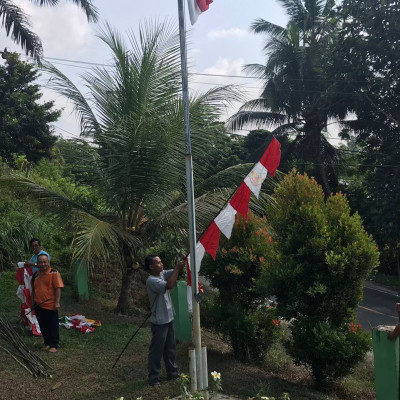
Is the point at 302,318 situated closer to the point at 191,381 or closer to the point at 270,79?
the point at 191,381

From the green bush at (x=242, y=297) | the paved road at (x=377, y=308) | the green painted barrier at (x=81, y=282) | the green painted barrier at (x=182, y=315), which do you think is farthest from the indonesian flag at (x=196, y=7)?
the paved road at (x=377, y=308)

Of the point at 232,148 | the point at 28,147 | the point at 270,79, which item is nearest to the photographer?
the point at 28,147

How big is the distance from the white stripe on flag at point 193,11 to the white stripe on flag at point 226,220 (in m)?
1.84

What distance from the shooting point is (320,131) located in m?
26.4

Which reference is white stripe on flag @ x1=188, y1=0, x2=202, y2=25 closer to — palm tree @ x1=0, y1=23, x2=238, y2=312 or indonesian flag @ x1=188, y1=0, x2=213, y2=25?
indonesian flag @ x1=188, y1=0, x2=213, y2=25

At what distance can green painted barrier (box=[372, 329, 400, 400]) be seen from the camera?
518 cm

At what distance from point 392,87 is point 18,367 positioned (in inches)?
666

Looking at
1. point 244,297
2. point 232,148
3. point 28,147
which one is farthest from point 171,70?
point 232,148

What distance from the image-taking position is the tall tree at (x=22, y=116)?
17.9 meters

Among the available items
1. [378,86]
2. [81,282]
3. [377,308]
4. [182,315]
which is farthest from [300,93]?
[182,315]

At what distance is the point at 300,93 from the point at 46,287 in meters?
20.9

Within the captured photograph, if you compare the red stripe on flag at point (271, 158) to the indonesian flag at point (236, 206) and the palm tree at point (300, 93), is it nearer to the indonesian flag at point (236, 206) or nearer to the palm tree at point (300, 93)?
the indonesian flag at point (236, 206)

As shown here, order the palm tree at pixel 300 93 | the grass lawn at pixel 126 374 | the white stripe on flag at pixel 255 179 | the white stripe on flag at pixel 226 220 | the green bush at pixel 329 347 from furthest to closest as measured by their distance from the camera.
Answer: the palm tree at pixel 300 93, the green bush at pixel 329 347, the grass lawn at pixel 126 374, the white stripe on flag at pixel 255 179, the white stripe on flag at pixel 226 220

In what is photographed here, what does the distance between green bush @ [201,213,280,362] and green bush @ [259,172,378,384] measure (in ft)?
2.27
